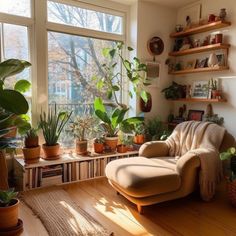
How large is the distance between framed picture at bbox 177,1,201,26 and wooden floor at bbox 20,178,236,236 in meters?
2.55

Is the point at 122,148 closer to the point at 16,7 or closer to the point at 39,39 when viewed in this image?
the point at 39,39

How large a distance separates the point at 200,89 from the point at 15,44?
263cm

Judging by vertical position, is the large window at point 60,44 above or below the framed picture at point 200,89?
above

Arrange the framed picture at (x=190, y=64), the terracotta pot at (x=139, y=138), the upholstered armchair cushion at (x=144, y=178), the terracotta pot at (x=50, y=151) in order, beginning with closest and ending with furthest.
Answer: the upholstered armchair cushion at (x=144, y=178), the terracotta pot at (x=50, y=151), the terracotta pot at (x=139, y=138), the framed picture at (x=190, y=64)

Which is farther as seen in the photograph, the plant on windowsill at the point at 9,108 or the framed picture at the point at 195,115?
the framed picture at the point at 195,115

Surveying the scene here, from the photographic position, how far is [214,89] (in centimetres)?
341

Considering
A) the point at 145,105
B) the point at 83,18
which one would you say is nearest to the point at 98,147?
the point at 145,105

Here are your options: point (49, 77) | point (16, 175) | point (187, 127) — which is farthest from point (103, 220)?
point (49, 77)

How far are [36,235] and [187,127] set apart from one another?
84.3 inches

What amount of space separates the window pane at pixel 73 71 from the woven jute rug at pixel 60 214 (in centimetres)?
96

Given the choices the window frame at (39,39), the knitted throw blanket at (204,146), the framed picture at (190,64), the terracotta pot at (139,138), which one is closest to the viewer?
the knitted throw blanket at (204,146)

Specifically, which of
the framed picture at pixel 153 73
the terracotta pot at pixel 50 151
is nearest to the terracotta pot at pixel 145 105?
the framed picture at pixel 153 73

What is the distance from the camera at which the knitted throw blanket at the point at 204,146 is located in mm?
2553

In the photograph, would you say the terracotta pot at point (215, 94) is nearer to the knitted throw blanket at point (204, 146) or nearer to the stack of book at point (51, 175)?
the knitted throw blanket at point (204, 146)
